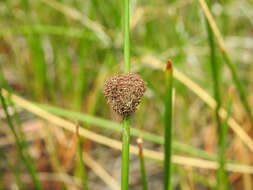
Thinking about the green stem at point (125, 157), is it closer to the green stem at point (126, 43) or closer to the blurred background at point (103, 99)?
the green stem at point (126, 43)

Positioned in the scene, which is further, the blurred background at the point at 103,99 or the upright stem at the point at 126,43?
the blurred background at the point at 103,99

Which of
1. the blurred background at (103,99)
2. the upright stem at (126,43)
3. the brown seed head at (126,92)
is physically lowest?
the blurred background at (103,99)

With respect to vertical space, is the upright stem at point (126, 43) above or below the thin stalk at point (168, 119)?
above

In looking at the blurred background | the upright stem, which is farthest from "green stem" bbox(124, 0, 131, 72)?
the blurred background

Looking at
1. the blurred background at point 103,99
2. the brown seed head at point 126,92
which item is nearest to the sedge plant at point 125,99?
the brown seed head at point 126,92

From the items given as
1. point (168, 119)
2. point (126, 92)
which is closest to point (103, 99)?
point (168, 119)

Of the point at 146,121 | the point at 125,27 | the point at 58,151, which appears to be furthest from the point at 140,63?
the point at 125,27

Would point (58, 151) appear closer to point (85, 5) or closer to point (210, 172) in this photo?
point (210, 172)
